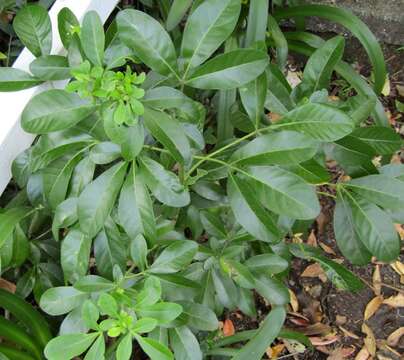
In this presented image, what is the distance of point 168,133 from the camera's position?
924 millimetres

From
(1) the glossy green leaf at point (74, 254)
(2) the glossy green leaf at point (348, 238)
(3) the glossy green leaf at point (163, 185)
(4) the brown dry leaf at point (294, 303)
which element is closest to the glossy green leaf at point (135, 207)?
(3) the glossy green leaf at point (163, 185)

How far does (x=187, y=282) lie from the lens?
110 centimetres

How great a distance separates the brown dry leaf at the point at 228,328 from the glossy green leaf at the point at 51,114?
1053 millimetres

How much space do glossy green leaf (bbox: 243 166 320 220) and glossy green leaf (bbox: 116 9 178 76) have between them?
0.26m

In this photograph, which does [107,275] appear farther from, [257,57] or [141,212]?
[257,57]

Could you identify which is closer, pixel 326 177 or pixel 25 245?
pixel 326 177

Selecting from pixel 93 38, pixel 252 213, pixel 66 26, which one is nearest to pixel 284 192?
pixel 252 213

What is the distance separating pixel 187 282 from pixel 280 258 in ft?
0.81

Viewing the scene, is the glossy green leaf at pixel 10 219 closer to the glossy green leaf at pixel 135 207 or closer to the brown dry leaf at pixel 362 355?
the glossy green leaf at pixel 135 207

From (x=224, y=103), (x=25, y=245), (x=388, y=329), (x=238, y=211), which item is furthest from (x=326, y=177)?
(x=388, y=329)

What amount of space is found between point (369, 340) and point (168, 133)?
49.6 inches

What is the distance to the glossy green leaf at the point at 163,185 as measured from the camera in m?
0.99

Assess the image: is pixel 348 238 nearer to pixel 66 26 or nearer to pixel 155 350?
pixel 155 350

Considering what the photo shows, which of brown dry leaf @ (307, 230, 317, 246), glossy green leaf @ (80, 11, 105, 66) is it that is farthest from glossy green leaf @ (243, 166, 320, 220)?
brown dry leaf @ (307, 230, 317, 246)
